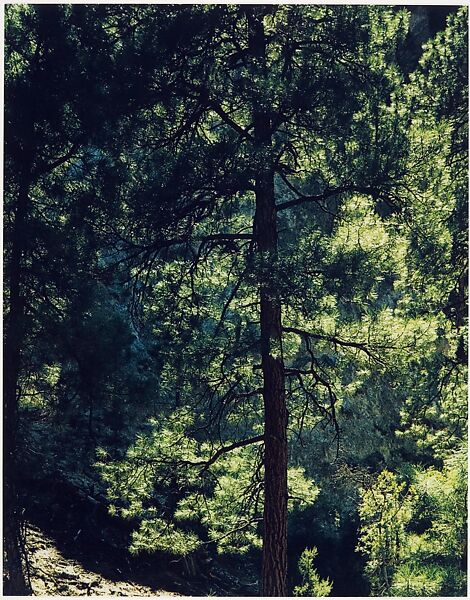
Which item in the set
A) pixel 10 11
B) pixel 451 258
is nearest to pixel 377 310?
pixel 451 258

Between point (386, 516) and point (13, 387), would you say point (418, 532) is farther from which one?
point (13, 387)

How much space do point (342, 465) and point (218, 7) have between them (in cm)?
225

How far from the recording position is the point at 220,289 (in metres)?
3.60

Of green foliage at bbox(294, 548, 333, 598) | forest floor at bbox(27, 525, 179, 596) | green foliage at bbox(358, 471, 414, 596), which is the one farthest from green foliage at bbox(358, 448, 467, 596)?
forest floor at bbox(27, 525, 179, 596)

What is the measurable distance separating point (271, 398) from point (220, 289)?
1.82 feet

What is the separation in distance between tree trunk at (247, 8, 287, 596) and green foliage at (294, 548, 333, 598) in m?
0.09

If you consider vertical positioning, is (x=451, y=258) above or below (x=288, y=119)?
below

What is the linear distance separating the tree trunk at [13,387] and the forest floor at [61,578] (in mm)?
58

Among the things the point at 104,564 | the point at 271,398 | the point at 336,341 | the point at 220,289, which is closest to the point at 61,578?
the point at 104,564

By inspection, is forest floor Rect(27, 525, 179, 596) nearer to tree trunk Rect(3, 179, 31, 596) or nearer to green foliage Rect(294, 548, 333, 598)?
tree trunk Rect(3, 179, 31, 596)

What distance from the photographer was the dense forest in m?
3.42

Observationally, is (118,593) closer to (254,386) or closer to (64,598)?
(64,598)

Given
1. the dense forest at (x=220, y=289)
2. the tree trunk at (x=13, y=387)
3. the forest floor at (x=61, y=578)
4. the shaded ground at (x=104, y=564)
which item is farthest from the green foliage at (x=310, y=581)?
the tree trunk at (x=13, y=387)

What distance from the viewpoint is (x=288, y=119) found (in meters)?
3.40
